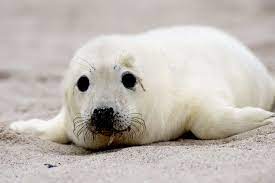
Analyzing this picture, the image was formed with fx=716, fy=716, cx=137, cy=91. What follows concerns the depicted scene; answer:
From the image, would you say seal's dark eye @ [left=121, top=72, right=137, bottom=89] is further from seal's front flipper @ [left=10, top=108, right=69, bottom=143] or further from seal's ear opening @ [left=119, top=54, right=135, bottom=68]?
seal's front flipper @ [left=10, top=108, right=69, bottom=143]

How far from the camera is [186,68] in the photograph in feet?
14.2

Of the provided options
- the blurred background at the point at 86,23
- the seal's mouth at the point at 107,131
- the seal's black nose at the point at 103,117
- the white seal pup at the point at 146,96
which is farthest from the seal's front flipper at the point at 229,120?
the blurred background at the point at 86,23

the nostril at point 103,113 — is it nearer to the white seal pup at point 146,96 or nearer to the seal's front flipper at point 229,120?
the white seal pup at point 146,96

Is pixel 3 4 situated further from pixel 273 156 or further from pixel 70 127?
pixel 273 156

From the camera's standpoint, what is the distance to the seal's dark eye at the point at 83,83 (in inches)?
155

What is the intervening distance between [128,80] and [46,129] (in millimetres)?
827

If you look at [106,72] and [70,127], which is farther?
[70,127]

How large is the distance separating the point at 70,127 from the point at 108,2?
7.71m

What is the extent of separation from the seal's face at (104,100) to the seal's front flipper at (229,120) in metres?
0.38

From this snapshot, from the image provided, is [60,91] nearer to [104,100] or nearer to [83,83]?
[83,83]

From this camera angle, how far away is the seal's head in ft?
12.3

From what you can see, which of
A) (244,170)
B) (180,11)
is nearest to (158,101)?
(244,170)

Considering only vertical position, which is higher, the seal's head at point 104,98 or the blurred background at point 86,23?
the blurred background at point 86,23

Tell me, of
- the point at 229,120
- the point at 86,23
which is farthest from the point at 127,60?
the point at 86,23
